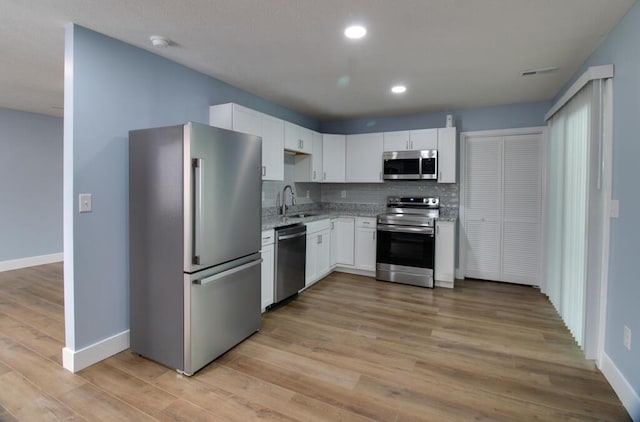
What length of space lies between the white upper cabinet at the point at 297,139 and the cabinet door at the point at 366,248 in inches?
57.3

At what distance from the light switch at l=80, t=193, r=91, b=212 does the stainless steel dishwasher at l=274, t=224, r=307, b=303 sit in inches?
67.2

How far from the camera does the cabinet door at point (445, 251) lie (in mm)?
4395

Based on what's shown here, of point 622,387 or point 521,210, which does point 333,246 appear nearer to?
point 521,210

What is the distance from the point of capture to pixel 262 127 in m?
3.73

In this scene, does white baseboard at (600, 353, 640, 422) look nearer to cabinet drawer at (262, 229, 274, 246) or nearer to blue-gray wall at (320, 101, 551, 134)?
cabinet drawer at (262, 229, 274, 246)

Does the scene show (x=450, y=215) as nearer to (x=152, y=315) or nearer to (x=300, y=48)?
(x=300, y=48)

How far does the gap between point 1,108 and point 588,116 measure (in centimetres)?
730

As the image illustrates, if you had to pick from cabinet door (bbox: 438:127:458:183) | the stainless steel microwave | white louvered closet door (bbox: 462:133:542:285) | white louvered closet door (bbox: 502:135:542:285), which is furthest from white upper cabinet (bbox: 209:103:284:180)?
white louvered closet door (bbox: 502:135:542:285)

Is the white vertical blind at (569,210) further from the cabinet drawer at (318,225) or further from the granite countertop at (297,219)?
the cabinet drawer at (318,225)

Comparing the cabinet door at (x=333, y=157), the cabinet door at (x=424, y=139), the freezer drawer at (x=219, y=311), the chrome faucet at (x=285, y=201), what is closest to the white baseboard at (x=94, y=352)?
Answer: the freezer drawer at (x=219, y=311)

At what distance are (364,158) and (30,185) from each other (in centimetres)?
536

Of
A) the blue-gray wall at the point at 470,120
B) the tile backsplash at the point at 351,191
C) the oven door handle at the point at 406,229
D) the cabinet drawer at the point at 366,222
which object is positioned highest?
the blue-gray wall at the point at 470,120

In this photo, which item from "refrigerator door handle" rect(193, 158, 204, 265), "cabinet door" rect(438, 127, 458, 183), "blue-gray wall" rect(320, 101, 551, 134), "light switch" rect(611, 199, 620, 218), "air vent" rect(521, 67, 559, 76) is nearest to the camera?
"light switch" rect(611, 199, 620, 218)

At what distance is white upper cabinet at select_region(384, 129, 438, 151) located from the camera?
4.65m
